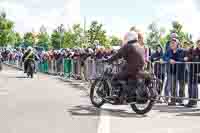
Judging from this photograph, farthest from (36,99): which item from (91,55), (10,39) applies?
(10,39)

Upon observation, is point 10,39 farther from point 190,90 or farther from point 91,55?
point 190,90

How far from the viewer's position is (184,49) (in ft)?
40.5

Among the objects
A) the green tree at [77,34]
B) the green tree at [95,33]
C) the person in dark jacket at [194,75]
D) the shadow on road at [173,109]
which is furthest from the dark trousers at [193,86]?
the green tree at [77,34]

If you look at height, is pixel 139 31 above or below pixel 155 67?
above

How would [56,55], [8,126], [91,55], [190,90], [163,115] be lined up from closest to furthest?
[8,126] → [163,115] → [190,90] → [91,55] → [56,55]

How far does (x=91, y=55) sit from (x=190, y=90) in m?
9.96

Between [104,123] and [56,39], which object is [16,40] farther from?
[104,123]

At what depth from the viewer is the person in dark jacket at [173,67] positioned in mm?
12289

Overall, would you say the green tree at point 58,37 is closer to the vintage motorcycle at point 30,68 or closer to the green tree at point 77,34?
the green tree at point 77,34

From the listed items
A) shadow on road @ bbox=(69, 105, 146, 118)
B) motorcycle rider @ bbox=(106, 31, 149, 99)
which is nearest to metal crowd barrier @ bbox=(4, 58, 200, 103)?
motorcycle rider @ bbox=(106, 31, 149, 99)

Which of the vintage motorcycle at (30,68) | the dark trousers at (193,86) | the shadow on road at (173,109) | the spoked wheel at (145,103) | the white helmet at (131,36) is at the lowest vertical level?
the shadow on road at (173,109)

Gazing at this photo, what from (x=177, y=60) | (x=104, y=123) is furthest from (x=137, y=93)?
(x=177, y=60)

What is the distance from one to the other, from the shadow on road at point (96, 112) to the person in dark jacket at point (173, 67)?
6.51ft

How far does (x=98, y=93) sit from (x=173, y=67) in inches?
88.3
